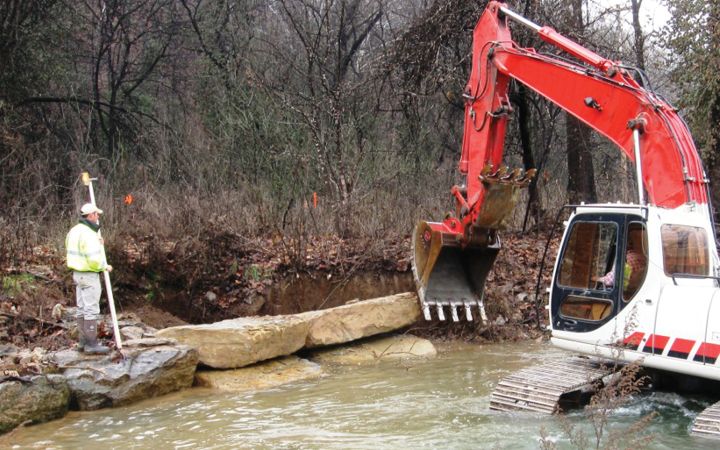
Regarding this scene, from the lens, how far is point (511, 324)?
11258mm

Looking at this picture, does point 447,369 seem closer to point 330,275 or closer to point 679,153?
point 330,275

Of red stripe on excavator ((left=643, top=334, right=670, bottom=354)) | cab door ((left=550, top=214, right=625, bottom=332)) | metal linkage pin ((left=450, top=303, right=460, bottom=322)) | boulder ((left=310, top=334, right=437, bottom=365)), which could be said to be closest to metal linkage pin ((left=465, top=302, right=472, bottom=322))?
metal linkage pin ((left=450, top=303, right=460, bottom=322))

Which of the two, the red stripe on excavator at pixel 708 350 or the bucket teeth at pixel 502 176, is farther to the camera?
the bucket teeth at pixel 502 176

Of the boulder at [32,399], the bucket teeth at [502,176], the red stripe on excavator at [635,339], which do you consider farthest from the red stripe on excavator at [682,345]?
the boulder at [32,399]

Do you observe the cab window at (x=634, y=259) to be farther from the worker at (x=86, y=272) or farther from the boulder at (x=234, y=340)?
the worker at (x=86, y=272)

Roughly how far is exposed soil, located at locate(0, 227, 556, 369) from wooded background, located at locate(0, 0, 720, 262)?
17.4 inches

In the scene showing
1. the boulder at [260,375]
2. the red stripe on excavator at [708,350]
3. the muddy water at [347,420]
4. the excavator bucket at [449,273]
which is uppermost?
the excavator bucket at [449,273]

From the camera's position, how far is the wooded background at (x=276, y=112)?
13.1 meters

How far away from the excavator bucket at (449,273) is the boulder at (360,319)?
38 cm

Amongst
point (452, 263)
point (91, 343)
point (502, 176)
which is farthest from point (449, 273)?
point (91, 343)

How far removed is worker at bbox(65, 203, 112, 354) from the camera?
26.9 ft

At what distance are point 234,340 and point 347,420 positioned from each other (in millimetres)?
2391

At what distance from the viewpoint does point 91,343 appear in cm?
823

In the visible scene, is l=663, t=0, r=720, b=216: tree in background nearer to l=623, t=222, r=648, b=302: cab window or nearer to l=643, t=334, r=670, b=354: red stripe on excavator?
l=623, t=222, r=648, b=302: cab window
